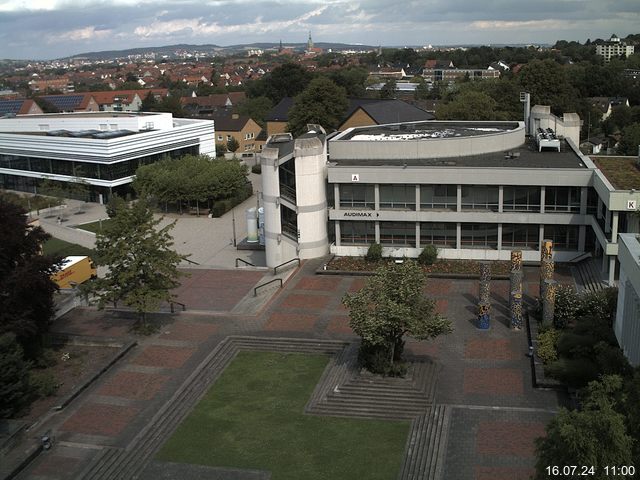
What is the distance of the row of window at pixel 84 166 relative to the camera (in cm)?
6719

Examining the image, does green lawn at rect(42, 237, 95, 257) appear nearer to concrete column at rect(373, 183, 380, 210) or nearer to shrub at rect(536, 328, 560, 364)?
concrete column at rect(373, 183, 380, 210)

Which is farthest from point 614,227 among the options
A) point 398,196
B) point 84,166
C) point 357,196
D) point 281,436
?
point 84,166

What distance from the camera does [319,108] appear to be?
7925 centimetres

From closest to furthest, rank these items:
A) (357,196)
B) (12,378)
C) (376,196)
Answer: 1. (12,378)
2. (376,196)
3. (357,196)

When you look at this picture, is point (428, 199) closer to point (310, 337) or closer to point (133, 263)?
point (310, 337)

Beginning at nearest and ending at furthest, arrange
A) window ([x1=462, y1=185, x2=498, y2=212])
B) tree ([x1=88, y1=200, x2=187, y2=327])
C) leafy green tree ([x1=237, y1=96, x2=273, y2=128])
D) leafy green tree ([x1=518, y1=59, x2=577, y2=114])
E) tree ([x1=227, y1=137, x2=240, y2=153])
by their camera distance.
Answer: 1. tree ([x1=88, y1=200, x2=187, y2=327])
2. window ([x1=462, y1=185, x2=498, y2=212])
3. leafy green tree ([x1=518, y1=59, x2=577, y2=114])
4. tree ([x1=227, y1=137, x2=240, y2=153])
5. leafy green tree ([x1=237, y1=96, x2=273, y2=128])

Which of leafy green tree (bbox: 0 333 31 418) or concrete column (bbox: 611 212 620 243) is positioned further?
concrete column (bbox: 611 212 620 243)

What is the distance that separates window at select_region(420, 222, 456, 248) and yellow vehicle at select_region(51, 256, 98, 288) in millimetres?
19142

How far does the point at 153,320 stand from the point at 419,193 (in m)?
16.8

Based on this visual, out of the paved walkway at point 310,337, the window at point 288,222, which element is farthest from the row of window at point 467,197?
the paved walkway at point 310,337

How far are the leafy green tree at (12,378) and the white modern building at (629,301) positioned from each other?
67.9 feet

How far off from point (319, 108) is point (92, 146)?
25.6 meters

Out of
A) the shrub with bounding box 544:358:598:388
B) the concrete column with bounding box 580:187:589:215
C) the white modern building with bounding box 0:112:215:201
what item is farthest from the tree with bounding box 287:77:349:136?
the shrub with bounding box 544:358:598:388

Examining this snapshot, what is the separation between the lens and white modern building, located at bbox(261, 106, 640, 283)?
39.1 metres
